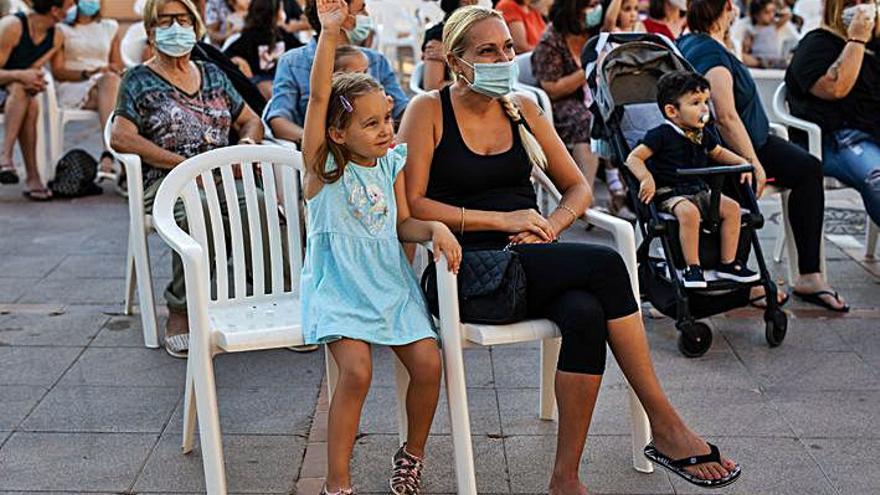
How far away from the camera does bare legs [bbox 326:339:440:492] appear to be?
131 inches

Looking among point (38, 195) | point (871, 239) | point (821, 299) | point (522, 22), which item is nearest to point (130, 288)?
point (38, 195)

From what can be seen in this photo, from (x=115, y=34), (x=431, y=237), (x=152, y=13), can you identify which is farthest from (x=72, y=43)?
(x=431, y=237)

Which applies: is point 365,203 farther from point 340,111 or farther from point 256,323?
point 256,323

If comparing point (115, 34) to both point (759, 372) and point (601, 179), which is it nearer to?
point (601, 179)

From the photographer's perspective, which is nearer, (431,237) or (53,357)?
(431,237)

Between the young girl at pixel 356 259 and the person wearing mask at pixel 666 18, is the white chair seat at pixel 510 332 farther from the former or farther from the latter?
the person wearing mask at pixel 666 18

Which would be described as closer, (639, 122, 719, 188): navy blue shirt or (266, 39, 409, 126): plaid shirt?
(639, 122, 719, 188): navy blue shirt

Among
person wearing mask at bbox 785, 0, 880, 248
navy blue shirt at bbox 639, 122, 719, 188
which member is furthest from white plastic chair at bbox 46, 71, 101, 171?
person wearing mask at bbox 785, 0, 880, 248

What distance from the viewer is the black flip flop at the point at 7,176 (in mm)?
7945

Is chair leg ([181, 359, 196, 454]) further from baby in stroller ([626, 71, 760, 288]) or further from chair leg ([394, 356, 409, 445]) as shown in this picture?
baby in stroller ([626, 71, 760, 288])

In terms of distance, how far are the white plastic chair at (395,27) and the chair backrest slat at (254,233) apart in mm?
7651

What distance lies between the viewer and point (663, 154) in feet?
16.4

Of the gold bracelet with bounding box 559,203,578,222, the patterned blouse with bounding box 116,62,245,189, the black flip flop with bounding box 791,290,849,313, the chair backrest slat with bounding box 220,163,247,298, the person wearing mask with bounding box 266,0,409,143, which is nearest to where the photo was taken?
the gold bracelet with bounding box 559,203,578,222

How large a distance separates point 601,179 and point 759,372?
12.1 ft
